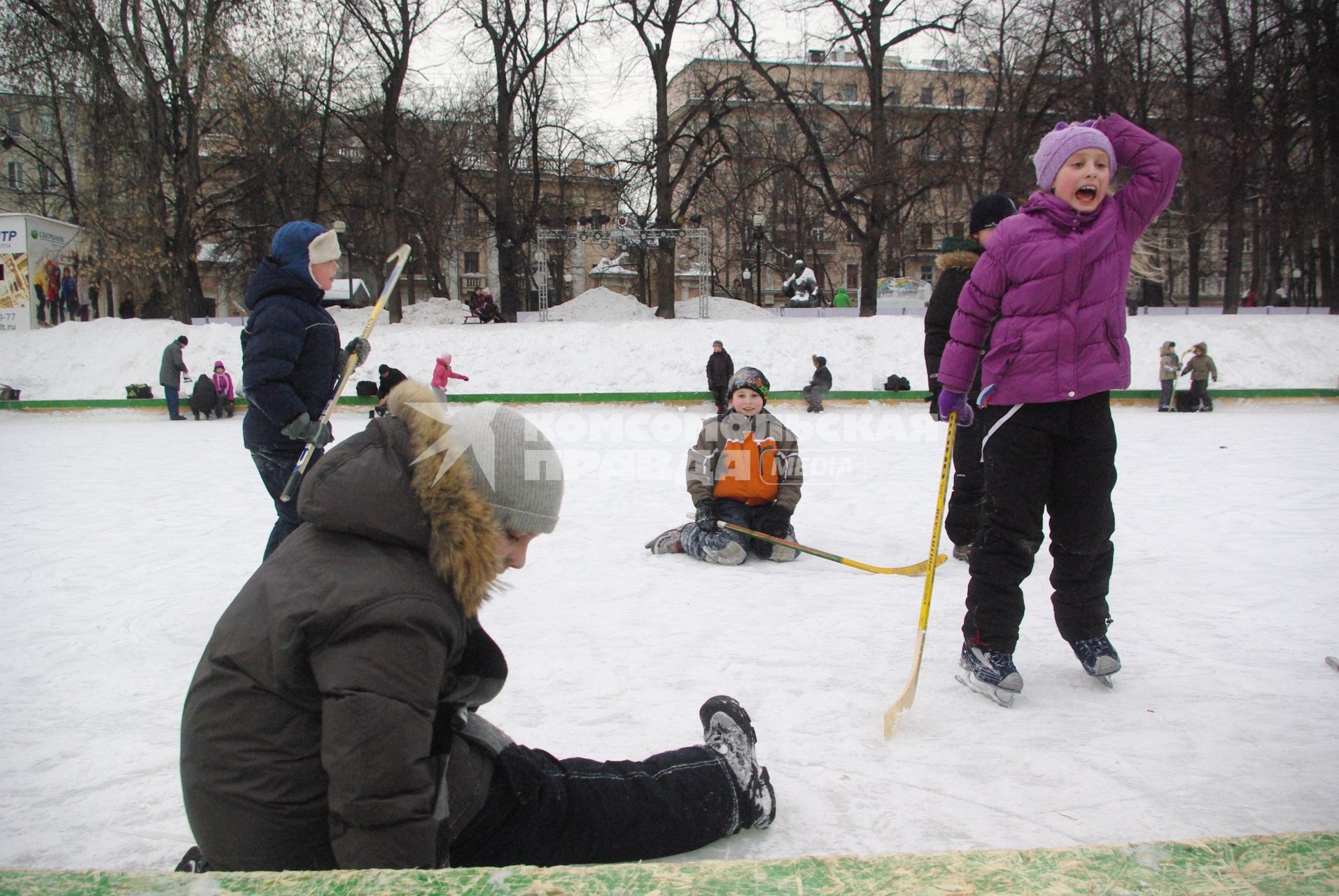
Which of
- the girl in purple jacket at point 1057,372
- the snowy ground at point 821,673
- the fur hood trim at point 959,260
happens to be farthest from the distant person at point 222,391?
the girl in purple jacket at point 1057,372

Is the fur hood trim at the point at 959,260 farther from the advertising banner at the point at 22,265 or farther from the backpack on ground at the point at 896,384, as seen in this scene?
the advertising banner at the point at 22,265

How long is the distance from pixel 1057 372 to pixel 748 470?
2.51 meters

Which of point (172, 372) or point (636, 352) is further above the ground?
point (636, 352)

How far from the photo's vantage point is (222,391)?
1584 cm

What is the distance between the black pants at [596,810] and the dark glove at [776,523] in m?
3.02

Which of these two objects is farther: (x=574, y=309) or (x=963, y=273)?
(x=574, y=309)

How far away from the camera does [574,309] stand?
2597cm

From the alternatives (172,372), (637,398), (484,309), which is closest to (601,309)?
(484,309)

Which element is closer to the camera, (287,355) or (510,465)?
(510,465)

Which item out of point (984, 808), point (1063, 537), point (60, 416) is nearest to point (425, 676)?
point (984, 808)

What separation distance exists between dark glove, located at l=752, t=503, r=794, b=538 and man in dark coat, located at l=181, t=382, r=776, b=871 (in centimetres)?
353

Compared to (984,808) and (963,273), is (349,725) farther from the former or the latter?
(963,273)

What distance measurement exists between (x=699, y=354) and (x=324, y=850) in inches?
730

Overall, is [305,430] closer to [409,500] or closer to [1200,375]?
[409,500]
